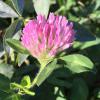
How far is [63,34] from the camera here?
0.89 meters

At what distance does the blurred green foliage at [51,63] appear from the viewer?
3.22ft

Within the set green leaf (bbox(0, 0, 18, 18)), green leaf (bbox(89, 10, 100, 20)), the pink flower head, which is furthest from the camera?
green leaf (bbox(89, 10, 100, 20))

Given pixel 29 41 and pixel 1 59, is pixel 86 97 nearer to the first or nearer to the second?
pixel 1 59

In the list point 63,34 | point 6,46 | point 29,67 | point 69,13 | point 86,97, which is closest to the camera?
point 63,34

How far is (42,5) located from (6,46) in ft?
0.56

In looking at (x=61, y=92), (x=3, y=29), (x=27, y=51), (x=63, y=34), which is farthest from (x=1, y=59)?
(x=63, y=34)

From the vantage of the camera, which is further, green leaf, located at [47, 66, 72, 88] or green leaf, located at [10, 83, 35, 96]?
green leaf, located at [47, 66, 72, 88]

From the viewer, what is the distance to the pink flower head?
874 millimetres

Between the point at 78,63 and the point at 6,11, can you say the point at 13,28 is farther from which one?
the point at 78,63

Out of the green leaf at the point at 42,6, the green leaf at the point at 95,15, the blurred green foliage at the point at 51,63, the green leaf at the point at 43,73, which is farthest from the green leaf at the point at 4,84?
the green leaf at the point at 95,15

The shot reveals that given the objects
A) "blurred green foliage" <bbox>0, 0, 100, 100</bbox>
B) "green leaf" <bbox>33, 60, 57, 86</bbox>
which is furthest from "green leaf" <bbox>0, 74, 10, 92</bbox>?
"green leaf" <bbox>33, 60, 57, 86</bbox>

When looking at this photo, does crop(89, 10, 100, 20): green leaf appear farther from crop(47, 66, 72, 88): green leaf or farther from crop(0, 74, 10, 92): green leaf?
crop(0, 74, 10, 92): green leaf

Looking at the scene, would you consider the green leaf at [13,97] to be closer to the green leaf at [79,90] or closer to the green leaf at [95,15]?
the green leaf at [79,90]

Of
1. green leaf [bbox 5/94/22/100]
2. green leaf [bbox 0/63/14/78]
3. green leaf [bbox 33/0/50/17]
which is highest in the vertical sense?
green leaf [bbox 33/0/50/17]
